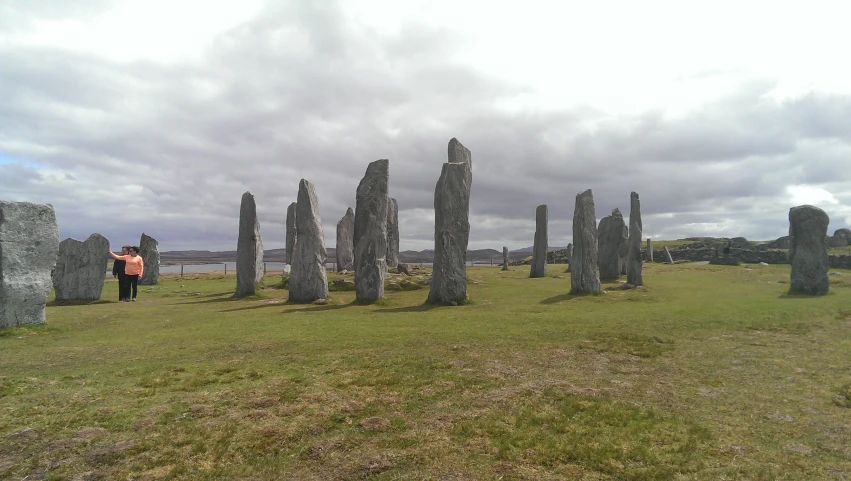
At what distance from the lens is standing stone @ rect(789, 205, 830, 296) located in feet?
59.6

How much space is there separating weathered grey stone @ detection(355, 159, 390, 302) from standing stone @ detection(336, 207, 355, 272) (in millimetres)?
16718

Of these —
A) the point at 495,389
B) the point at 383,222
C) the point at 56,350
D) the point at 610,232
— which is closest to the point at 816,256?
the point at 610,232

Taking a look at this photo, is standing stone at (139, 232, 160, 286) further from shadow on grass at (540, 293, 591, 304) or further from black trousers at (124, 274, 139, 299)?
shadow on grass at (540, 293, 591, 304)

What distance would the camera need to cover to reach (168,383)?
7070 millimetres

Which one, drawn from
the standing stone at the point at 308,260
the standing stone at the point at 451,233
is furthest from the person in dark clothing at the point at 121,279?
the standing stone at the point at 451,233

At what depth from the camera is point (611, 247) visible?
27.6m

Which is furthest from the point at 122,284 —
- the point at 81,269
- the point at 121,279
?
the point at 81,269

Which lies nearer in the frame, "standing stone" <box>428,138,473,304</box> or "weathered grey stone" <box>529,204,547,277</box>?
"standing stone" <box>428,138,473,304</box>

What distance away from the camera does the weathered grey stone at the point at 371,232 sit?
17594 millimetres

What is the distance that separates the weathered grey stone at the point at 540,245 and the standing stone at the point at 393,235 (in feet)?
36.2

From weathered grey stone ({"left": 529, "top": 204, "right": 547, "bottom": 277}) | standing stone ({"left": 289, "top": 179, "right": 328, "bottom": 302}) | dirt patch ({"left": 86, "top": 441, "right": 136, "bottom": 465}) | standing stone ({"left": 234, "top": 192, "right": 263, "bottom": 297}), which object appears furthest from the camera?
weathered grey stone ({"left": 529, "top": 204, "right": 547, "bottom": 277})

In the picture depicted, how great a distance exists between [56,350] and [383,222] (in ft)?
35.5

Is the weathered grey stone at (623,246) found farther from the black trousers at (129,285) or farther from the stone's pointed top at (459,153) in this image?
→ the black trousers at (129,285)

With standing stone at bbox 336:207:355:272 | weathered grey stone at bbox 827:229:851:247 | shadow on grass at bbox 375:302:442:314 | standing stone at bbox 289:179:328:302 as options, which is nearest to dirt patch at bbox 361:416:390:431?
shadow on grass at bbox 375:302:442:314
